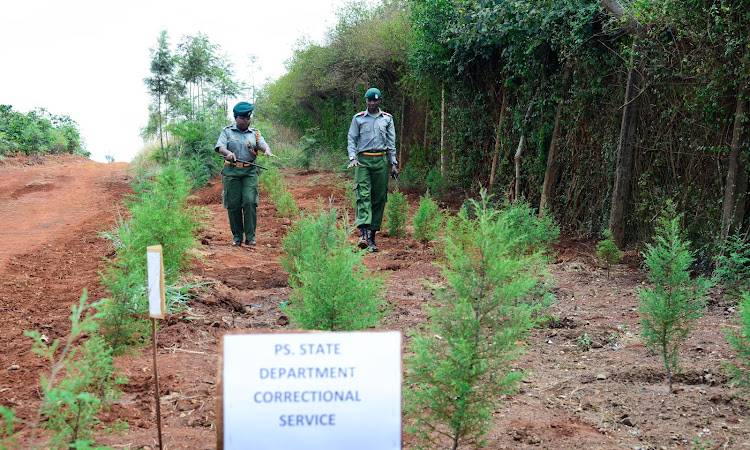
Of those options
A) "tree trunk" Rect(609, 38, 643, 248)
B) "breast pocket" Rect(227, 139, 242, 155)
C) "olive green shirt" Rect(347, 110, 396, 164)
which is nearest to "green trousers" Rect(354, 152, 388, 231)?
"olive green shirt" Rect(347, 110, 396, 164)

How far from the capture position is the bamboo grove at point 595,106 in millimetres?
6160

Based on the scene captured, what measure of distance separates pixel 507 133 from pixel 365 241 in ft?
12.2

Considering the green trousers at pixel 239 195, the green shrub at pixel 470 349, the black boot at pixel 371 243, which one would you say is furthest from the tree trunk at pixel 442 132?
the green shrub at pixel 470 349

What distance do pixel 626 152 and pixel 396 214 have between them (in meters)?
3.18

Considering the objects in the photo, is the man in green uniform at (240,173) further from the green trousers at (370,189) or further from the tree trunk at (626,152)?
the tree trunk at (626,152)

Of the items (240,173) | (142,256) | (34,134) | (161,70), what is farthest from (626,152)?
(34,134)

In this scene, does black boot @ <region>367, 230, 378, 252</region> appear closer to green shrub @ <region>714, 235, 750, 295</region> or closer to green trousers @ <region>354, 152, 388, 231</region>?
green trousers @ <region>354, 152, 388, 231</region>

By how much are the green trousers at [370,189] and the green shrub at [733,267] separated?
159 inches

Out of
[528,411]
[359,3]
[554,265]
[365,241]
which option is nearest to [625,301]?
[554,265]

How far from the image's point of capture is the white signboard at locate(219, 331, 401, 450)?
2180mm

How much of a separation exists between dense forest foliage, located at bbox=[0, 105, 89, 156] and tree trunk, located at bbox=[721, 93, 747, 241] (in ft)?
77.4

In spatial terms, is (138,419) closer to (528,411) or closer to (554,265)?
(528,411)

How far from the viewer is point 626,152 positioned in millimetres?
7430

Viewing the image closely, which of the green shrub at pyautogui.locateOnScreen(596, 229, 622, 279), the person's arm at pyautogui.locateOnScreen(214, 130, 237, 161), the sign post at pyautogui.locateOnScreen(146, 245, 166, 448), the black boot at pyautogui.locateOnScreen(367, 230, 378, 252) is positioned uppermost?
the person's arm at pyautogui.locateOnScreen(214, 130, 237, 161)
